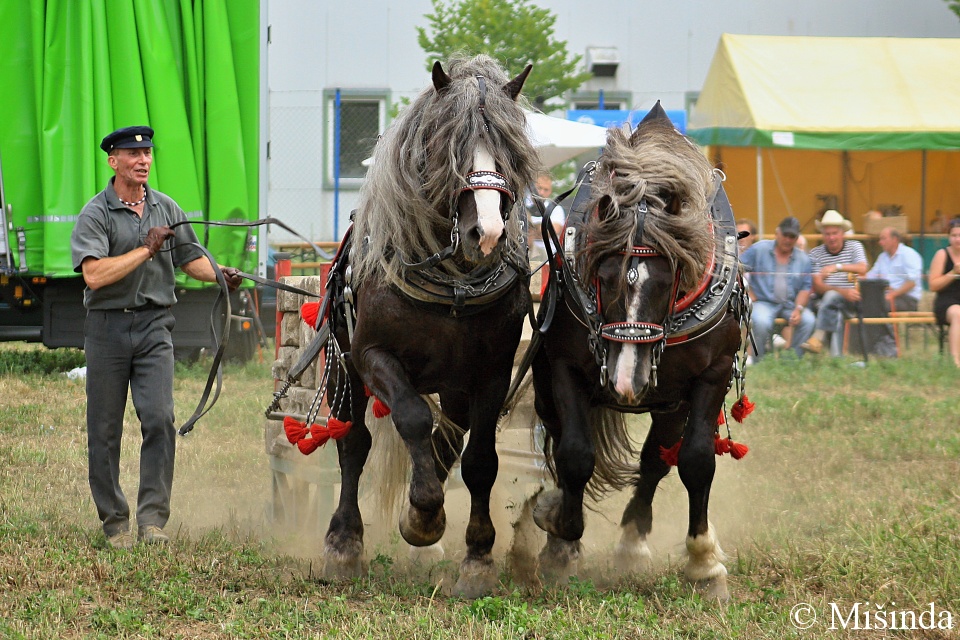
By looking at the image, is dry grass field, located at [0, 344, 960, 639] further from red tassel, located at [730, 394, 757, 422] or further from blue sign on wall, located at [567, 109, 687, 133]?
blue sign on wall, located at [567, 109, 687, 133]

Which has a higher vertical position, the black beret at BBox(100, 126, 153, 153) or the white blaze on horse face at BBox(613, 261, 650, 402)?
the black beret at BBox(100, 126, 153, 153)

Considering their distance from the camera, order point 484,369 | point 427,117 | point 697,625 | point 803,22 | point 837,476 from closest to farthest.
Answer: point 697,625, point 427,117, point 484,369, point 837,476, point 803,22

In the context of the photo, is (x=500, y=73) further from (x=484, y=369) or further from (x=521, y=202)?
(x=484, y=369)

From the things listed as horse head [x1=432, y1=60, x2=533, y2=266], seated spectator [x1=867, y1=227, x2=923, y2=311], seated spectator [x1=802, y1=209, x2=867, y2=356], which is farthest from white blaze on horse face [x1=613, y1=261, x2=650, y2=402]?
seated spectator [x1=867, y1=227, x2=923, y2=311]

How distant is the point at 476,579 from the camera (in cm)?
407

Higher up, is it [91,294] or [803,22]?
[803,22]

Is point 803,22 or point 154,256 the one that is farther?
point 803,22

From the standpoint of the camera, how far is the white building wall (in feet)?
50.4

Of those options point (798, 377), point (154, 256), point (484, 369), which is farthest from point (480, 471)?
point (798, 377)

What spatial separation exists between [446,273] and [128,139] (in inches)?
66.9

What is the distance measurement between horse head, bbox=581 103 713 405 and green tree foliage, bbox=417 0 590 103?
10.1 m

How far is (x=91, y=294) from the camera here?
4.73 m

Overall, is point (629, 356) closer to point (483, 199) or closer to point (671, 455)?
point (483, 199)

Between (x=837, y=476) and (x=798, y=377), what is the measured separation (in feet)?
9.48
